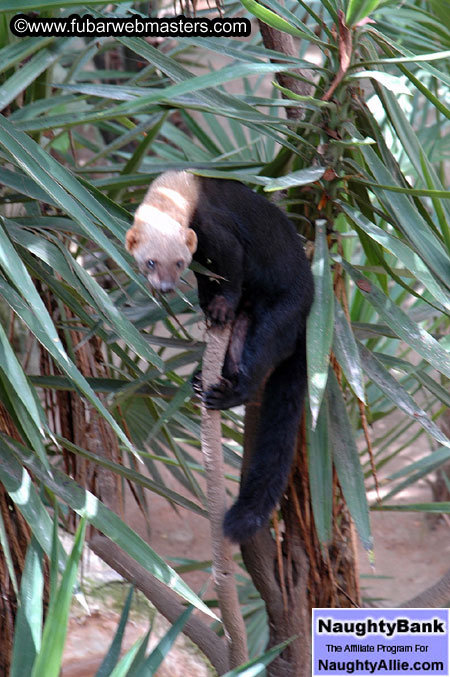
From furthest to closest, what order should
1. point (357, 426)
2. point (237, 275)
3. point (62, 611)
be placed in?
point (357, 426) < point (237, 275) < point (62, 611)

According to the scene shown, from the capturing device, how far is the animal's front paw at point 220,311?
59.6 inches

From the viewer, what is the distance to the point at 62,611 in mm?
949

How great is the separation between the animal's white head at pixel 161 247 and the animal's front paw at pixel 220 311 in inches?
3.2

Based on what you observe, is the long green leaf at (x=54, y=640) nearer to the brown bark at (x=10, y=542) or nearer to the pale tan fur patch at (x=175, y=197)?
the brown bark at (x=10, y=542)

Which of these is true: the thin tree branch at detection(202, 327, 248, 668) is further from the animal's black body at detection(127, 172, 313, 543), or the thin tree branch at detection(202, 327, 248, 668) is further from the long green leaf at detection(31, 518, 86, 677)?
the long green leaf at detection(31, 518, 86, 677)

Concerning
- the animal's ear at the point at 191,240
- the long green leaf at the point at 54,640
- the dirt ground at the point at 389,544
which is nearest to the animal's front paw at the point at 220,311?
the animal's ear at the point at 191,240

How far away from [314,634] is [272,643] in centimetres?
33

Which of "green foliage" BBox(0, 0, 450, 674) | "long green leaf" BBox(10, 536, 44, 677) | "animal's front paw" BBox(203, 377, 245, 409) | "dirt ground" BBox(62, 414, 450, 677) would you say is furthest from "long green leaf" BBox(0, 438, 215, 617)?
"dirt ground" BBox(62, 414, 450, 677)

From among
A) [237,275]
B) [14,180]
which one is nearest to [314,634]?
[237,275]

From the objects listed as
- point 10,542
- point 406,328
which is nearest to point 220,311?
point 406,328

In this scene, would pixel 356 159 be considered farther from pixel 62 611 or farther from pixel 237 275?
pixel 62 611

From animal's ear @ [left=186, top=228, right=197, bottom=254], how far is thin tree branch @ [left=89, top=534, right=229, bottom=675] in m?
0.67

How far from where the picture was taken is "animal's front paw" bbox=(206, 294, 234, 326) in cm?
151

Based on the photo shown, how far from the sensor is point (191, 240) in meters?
1.53
